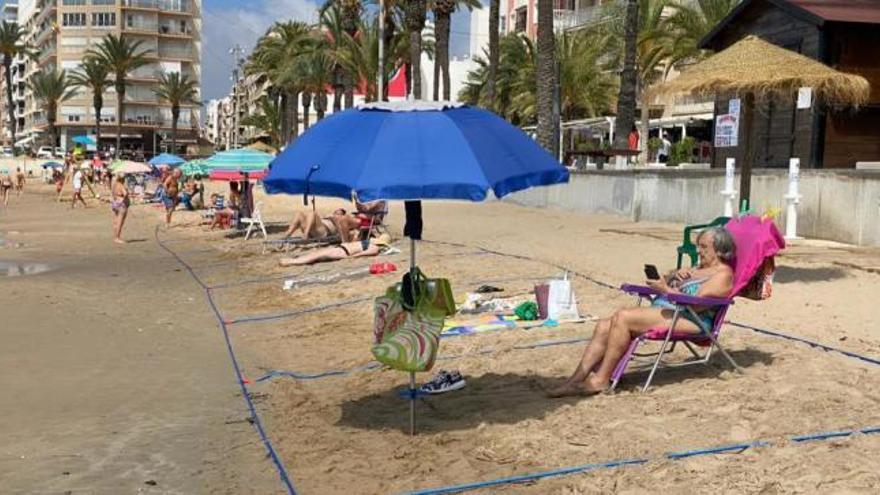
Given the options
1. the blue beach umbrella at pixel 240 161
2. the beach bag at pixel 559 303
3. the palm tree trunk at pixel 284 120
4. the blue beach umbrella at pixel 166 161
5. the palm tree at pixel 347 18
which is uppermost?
the palm tree at pixel 347 18

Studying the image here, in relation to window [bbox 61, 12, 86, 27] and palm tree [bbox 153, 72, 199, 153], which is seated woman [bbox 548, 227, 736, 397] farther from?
window [bbox 61, 12, 86, 27]

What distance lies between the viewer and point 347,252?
13.9 meters

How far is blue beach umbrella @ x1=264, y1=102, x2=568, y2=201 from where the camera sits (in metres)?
4.61

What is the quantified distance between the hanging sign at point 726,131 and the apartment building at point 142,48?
7978 cm

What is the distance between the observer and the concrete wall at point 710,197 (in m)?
12.9

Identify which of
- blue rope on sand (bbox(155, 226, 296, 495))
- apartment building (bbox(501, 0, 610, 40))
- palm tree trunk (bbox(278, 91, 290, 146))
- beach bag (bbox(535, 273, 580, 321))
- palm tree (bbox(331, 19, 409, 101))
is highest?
apartment building (bbox(501, 0, 610, 40))

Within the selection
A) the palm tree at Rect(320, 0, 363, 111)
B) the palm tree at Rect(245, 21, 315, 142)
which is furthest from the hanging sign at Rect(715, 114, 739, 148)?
the palm tree at Rect(245, 21, 315, 142)

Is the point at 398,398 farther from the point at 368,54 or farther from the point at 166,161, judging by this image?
the point at 368,54

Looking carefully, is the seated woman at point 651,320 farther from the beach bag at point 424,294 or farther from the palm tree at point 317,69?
the palm tree at point 317,69

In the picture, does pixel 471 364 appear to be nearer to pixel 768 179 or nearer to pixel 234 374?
pixel 234 374

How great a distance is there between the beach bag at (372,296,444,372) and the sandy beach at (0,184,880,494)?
52 cm

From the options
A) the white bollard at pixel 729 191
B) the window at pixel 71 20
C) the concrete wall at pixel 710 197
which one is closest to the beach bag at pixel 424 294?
the concrete wall at pixel 710 197

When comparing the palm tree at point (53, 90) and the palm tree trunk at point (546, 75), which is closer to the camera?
the palm tree trunk at point (546, 75)

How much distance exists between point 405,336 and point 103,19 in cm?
9893
